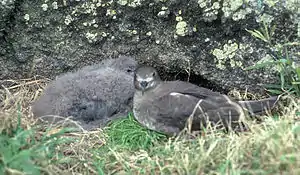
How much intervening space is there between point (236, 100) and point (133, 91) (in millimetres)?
1027

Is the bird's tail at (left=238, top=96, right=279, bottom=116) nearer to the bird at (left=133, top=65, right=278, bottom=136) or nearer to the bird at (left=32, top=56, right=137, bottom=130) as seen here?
the bird at (left=133, top=65, right=278, bottom=136)

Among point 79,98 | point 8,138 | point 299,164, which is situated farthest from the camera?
point 79,98

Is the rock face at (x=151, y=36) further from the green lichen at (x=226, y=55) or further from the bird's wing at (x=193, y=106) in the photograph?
the bird's wing at (x=193, y=106)

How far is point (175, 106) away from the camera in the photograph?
4.39 metres

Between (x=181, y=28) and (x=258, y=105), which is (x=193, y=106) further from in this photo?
(x=181, y=28)

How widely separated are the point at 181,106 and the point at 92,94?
0.95 meters

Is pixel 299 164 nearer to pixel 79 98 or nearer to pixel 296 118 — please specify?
pixel 296 118

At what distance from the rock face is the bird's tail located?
1.44 ft

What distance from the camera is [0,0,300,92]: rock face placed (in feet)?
15.7

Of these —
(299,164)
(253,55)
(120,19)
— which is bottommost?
(299,164)

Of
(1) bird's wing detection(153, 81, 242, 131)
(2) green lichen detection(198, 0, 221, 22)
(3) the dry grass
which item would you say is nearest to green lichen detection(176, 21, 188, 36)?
(2) green lichen detection(198, 0, 221, 22)

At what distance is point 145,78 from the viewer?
4707 millimetres

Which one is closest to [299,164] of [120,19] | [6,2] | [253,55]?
[253,55]

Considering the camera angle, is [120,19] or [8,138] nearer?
[8,138]
